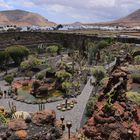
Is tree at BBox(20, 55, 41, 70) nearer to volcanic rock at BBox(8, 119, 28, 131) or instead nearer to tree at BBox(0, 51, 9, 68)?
tree at BBox(0, 51, 9, 68)

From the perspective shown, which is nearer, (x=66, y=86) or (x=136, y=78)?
(x=136, y=78)

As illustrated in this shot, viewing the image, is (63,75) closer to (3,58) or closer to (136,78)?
(136,78)

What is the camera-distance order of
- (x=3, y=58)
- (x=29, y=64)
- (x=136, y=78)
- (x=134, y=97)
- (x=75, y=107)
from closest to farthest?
(x=134, y=97) → (x=136, y=78) → (x=75, y=107) → (x=29, y=64) → (x=3, y=58)

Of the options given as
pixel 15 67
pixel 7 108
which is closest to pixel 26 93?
pixel 7 108

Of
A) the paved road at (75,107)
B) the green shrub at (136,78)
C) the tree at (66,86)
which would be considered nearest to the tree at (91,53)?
the paved road at (75,107)

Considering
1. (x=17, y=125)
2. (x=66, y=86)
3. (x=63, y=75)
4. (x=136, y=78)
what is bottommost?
(x=66, y=86)

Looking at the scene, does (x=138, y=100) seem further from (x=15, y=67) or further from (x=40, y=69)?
(x=15, y=67)

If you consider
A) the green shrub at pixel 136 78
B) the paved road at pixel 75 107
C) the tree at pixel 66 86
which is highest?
the green shrub at pixel 136 78

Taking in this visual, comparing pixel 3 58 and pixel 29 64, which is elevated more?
pixel 3 58

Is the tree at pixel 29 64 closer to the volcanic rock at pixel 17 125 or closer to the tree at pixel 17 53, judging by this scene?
the tree at pixel 17 53

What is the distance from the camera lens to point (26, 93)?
55.8m

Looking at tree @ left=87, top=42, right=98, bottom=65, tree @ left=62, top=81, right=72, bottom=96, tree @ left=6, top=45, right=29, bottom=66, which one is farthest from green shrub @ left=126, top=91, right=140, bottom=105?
tree @ left=6, top=45, right=29, bottom=66

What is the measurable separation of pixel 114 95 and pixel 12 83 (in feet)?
118

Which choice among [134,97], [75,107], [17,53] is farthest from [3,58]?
[134,97]
